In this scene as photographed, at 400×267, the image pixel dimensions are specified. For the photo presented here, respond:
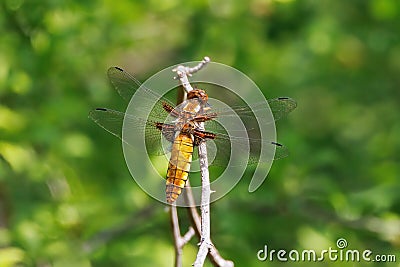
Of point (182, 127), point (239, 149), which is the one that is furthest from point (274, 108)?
point (182, 127)

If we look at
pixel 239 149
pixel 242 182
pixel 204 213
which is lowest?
pixel 204 213

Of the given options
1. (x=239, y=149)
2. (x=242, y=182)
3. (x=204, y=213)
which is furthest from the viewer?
(x=242, y=182)

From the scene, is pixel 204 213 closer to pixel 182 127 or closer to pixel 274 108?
pixel 182 127

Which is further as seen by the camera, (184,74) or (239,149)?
(239,149)

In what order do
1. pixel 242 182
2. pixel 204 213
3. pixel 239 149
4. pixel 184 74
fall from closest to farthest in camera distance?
pixel 204 213 → pixel 184 74 → pixel 239 149 → pixel 242 182

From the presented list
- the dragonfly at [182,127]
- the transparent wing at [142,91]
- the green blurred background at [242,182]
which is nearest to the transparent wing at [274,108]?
the dragonfly at [182,127]

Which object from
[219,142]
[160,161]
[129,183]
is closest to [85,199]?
[129,183]
